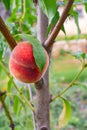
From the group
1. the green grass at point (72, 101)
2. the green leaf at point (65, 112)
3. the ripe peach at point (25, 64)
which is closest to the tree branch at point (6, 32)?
the ripe peach at point (25, 64)

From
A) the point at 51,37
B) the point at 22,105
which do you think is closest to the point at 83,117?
the point at 22,105

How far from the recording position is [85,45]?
254 inches

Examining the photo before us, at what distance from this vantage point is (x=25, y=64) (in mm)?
472

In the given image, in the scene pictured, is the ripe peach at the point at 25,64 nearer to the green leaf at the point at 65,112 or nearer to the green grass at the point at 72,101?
the green leaf at the point at 65,112

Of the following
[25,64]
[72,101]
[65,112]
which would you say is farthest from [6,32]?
[72,101]

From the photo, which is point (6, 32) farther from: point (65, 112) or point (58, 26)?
point (65, 112)

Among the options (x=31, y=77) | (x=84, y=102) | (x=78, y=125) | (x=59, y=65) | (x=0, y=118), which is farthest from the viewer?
(x=59, y=65)

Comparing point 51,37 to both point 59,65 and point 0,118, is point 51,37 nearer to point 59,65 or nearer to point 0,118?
point 0,118

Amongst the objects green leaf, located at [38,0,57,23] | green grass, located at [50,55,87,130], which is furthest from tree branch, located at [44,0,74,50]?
green grass, located at [50,55,87,130]

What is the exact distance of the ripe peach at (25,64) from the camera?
1.54 ft

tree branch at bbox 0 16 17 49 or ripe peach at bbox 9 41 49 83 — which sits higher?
tree branch at bbox 0 16 17 49

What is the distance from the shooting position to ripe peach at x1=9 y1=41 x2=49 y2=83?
18.4 inches

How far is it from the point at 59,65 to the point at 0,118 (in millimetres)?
4361

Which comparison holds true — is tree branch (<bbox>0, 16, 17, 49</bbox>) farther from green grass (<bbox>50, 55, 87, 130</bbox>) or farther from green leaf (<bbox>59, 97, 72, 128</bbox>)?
green grass (<bbox>50, 55, 87, 130</bbox>)
